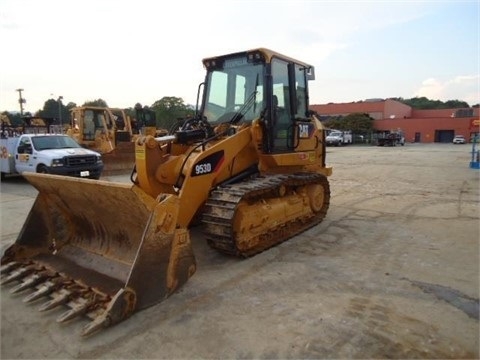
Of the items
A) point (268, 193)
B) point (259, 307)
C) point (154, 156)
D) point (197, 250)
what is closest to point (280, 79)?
point (268, 193)

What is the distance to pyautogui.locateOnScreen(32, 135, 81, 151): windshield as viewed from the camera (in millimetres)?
13016

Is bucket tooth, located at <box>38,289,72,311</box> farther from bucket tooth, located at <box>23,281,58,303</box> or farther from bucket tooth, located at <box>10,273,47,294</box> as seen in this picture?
bucket tooth, located at <box>10,273,47,294</box>

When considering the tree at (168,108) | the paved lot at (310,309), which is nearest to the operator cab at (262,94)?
the paved lot at (310,309)

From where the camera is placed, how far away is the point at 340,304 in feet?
13.5

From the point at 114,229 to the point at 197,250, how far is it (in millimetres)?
1473

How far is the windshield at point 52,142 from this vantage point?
512 inches

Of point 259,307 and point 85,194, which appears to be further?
point 85,194

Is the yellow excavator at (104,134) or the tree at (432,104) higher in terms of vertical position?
the tree at (432,104)

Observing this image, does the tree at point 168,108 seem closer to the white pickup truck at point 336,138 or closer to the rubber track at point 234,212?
the white pickup truck at point 336,138

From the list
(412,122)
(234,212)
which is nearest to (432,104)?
(412,122)

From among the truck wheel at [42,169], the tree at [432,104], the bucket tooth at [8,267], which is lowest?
the bucket tooth at [8,267]

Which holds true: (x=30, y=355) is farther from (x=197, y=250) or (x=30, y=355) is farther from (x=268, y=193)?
(x=268, y=193)

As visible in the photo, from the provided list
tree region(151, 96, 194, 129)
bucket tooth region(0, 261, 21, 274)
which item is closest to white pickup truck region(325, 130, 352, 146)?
tree region(151, 96, 194, 129)

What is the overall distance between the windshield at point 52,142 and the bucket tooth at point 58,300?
405 inches
